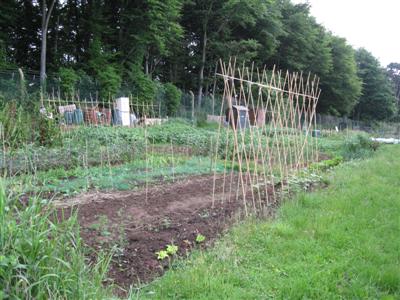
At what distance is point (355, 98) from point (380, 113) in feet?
33.4

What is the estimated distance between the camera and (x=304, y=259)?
3334 mm

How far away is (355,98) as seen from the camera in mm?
39062

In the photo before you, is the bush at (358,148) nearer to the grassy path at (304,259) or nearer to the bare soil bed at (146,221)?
the grassy path at (304,259)

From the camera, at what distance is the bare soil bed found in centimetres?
318

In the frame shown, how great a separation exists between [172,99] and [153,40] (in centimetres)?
331

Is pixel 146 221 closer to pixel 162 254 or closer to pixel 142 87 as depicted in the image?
pixel 162 254

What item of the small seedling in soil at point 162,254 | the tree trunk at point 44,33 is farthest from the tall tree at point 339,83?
the small seedling in soil at point 162,254

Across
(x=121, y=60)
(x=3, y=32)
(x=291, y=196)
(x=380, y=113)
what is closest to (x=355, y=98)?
(x=380, y=113)

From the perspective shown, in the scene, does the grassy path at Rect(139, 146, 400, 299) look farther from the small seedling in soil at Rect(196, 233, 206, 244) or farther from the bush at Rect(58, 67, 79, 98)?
the bush at Rect(58, 67, 79, 98)

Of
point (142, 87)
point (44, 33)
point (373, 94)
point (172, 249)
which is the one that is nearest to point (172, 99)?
point (142, 87)

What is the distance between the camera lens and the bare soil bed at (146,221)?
3.18 metres

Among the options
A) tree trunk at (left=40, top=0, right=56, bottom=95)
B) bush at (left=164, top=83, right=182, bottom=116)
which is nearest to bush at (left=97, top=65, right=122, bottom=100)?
tree trunk at (left=40, top=0, right=56, bottom=95)

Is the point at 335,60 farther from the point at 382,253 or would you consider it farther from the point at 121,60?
the point at 382,253

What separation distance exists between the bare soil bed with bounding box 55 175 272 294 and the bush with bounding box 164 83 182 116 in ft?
45.9
